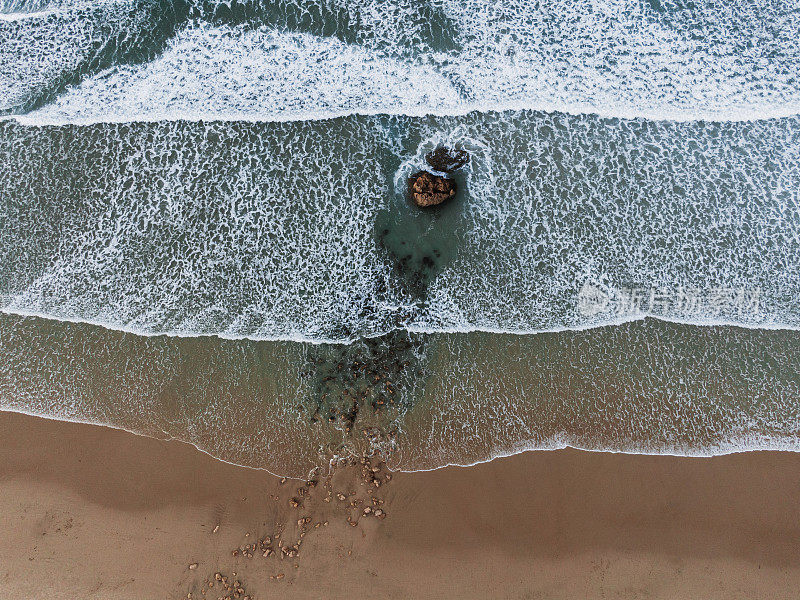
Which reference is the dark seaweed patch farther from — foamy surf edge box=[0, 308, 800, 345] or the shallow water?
foamy surf edge box=[0, 308, 800, 345]

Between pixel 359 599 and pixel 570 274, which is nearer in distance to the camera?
pixel 359 599

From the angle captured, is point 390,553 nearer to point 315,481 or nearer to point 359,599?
point 359,599

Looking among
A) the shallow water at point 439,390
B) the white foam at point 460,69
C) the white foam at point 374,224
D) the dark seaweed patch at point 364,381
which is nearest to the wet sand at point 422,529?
the shallow water at point 439,390

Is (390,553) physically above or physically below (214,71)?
below

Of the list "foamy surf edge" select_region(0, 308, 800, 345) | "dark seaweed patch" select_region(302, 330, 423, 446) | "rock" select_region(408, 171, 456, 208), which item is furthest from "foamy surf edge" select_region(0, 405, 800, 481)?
"rock" select_region(408, 171, 456, 208)

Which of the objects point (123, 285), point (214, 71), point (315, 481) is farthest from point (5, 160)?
point (315, 481)

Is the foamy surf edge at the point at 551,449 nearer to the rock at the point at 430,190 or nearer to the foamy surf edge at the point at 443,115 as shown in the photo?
the rock at the point at 430,190
